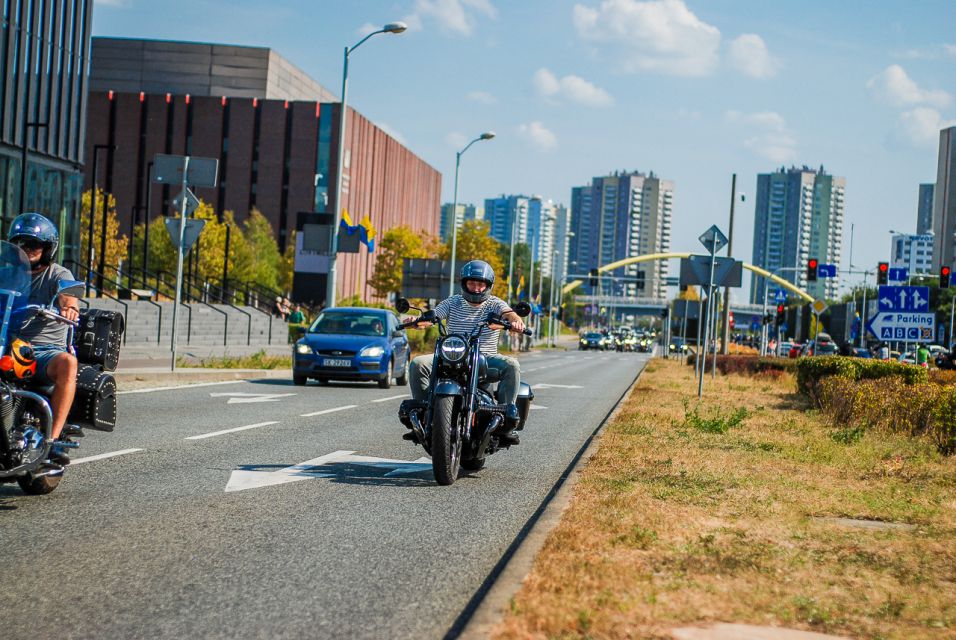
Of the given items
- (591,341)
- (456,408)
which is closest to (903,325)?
(456,408)

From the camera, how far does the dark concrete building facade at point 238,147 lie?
93.6m

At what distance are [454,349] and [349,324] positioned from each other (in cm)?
1479

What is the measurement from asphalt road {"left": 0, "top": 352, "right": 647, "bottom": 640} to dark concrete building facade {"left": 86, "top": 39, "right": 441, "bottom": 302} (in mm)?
82566

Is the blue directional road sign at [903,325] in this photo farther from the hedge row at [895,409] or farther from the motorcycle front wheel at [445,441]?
the motorcycle front wheel at [445,441]

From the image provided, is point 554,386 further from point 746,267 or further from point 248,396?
point 746,267

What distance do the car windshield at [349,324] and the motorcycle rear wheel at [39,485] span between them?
1523cm

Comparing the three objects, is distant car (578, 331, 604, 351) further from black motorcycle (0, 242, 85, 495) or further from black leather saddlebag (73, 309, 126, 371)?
black motorcycle (0, 242, 85, 495)

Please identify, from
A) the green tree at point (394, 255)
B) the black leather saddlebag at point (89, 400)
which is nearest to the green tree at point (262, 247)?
the green tree at point (394, 255)

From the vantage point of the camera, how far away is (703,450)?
1154 cm

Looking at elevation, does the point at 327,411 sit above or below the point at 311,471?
below

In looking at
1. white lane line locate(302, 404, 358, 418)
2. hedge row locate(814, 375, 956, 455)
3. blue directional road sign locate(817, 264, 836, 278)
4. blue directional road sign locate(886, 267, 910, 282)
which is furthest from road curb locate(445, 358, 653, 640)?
blue directional road sign locate(817, 264, 836, 278)

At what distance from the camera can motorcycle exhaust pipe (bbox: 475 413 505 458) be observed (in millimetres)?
9164

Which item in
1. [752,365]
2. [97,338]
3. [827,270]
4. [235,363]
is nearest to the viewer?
[97,338]

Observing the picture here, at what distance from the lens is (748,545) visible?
6.28 m
